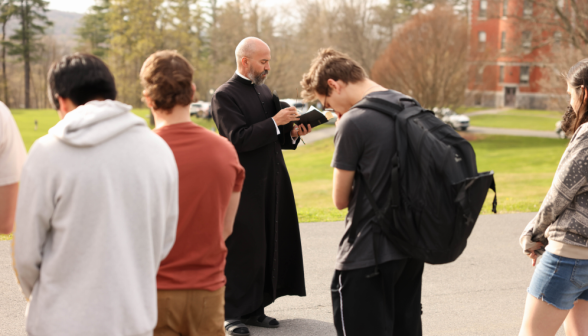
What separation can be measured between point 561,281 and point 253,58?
2787 millimetres

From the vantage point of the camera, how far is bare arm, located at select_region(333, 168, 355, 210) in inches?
112

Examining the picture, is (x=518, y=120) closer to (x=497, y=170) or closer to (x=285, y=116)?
(x=497, y=170)

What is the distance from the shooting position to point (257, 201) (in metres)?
4.41

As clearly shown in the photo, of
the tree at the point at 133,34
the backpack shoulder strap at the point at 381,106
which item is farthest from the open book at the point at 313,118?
the tree at the point at 133,34

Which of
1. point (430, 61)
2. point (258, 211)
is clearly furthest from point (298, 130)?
point (430, 61)

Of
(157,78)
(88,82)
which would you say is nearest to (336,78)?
(157,78)

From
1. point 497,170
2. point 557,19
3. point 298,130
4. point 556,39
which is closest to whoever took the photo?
point 298,130

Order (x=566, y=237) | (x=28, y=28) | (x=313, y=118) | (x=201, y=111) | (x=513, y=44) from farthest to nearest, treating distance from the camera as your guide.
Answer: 1. (x=28, y=28)
2. (x=201, y=111)
3. (x=513, y=44)
4. (x=313, y=118)
5. (x=566, y=237)

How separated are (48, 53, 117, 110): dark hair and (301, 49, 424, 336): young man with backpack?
47.2 inches

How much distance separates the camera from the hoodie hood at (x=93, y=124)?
189 centimetres

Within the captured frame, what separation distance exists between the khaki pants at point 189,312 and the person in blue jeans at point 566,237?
1720 millimetres

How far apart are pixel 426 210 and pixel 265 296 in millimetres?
2160

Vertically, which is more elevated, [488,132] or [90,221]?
[90,221]

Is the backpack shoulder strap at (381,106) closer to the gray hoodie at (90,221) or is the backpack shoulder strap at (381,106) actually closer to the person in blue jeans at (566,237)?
the person in blue jeans at (566,237)
